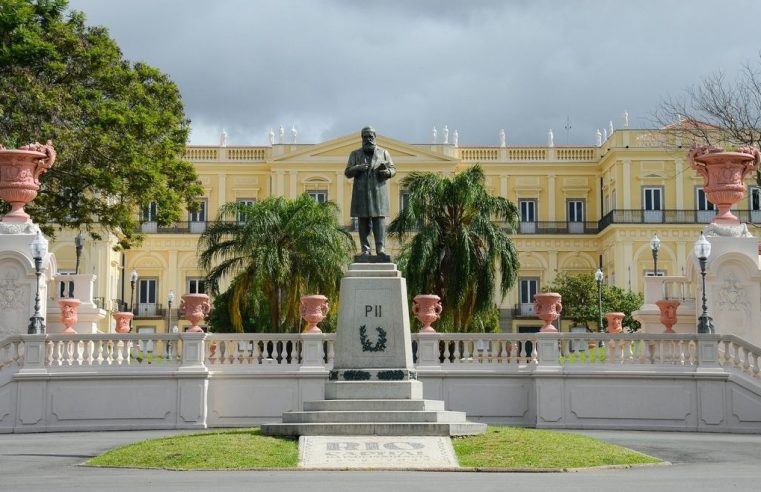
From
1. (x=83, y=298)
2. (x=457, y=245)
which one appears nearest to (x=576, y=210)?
(x=457, y=245)

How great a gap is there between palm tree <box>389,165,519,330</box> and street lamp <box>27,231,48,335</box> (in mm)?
14536

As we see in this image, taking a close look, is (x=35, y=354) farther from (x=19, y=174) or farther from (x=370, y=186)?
(x=370, y=186)

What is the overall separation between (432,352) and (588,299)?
137ft

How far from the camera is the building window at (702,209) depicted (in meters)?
71.9

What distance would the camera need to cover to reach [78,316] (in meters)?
27.4

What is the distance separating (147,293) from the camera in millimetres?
75312

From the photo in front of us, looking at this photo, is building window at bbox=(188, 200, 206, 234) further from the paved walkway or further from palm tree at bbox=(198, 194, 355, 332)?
the paved walkway

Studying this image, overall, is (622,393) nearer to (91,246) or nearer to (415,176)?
(415,176)

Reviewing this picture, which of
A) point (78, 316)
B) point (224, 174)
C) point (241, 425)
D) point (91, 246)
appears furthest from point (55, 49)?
point (224, 174)

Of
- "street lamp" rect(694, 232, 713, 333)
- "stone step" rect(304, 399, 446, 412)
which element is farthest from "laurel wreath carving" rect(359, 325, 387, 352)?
"street lamp" rect(694, 232, 713, 333)

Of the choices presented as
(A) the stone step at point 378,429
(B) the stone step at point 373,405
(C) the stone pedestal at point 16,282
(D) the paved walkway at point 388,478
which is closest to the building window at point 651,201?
(C) the stone pedestal at point 16,282

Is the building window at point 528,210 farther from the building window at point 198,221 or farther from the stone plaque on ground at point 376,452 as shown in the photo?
the stone plaque on ground at point 376,452

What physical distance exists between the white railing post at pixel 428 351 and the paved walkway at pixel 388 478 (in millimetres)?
6334

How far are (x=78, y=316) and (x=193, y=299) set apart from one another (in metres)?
3.00
